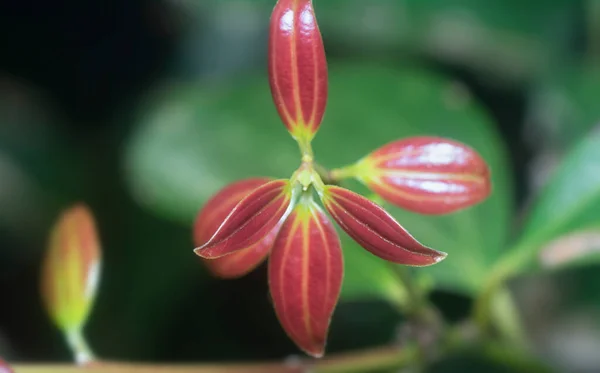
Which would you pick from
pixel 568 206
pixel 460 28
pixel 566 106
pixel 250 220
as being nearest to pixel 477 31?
pixel 460 28

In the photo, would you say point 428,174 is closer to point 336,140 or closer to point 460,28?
point 336,140

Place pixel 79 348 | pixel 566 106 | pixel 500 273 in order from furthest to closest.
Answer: pixel 566 106 < pixel 500 273 < pixel 79 348

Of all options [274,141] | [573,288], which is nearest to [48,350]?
[274,141]

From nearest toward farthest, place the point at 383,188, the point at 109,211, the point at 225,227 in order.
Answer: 1. the point at 225,227
2. the point at 383,188
3. the point at 109,211

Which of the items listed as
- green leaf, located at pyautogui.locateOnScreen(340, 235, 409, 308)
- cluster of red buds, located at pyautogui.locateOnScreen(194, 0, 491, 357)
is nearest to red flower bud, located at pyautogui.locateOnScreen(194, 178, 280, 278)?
cluster of red buds, located at pyautogui.locateOnScreen(194, 0, 491, 357)

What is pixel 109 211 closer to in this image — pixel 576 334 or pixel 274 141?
pixel 274 141

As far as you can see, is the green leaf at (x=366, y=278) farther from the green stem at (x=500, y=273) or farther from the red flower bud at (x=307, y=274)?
the red flower bud at (x=307, y=274)
